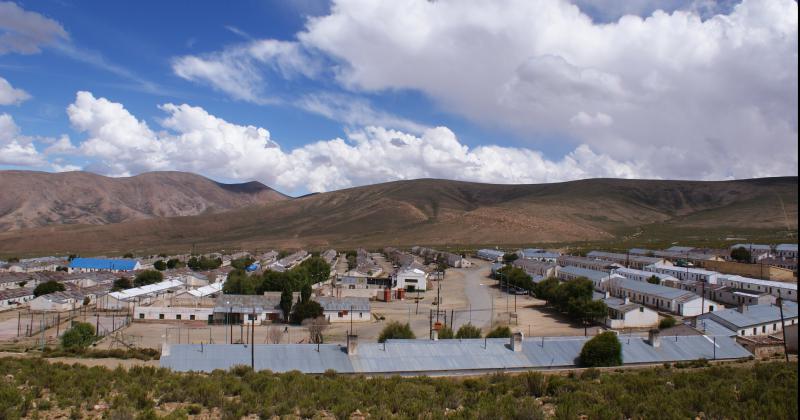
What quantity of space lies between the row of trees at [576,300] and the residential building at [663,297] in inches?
288

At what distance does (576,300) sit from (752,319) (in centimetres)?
1229

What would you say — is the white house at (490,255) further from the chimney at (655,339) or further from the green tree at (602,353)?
the green tree at (602,353)

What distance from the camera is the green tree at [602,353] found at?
80.7 ft

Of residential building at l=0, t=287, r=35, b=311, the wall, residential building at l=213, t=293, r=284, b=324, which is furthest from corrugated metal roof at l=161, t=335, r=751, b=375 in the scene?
the wall

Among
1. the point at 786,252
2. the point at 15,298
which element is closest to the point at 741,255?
the point at 786,252

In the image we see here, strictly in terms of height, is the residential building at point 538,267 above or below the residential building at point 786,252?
below

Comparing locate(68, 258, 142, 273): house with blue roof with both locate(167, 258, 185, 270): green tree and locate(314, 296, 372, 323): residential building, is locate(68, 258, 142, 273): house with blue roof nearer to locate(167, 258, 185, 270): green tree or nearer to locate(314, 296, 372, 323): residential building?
locate(167, 258, 185, 270): green tree

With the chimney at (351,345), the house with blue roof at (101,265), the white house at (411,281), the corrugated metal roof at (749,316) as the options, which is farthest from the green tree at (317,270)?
the corrugated metal roof at (749,316)

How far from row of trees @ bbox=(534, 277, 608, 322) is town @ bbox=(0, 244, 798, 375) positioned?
173 millimetres

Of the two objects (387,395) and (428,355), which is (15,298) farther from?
(387,395)

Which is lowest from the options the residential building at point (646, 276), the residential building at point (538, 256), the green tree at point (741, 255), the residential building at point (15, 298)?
the residential building at point (15, 298)

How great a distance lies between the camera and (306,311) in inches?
1767

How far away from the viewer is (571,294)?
4706 cm

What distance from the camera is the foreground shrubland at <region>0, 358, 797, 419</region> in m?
14.3
